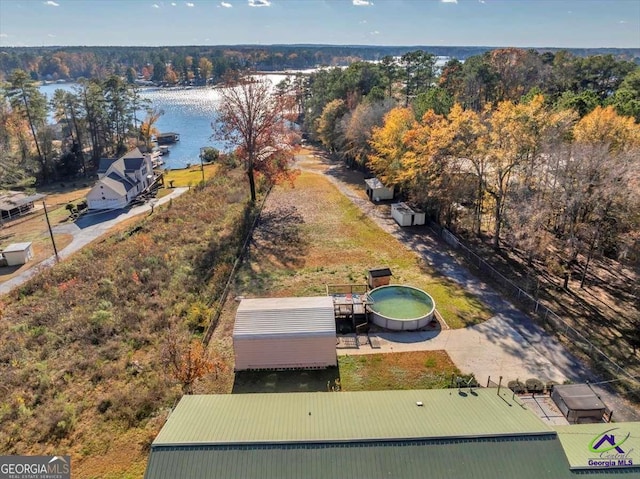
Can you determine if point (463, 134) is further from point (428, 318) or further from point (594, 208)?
point (428, 318)

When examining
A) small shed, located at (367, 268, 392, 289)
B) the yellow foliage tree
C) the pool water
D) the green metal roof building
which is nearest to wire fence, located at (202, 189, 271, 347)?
the green metal roof building

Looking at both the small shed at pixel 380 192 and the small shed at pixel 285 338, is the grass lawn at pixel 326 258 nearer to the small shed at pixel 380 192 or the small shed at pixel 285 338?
the small shed at pixel 380 192

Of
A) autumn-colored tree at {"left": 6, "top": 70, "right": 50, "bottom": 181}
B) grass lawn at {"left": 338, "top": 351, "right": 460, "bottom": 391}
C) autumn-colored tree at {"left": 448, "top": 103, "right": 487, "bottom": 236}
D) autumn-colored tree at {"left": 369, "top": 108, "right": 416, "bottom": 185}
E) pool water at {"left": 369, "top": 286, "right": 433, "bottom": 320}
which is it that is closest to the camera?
grass lawn at {"left": 338, "top": 351, "right": 460, "bottom": 391}

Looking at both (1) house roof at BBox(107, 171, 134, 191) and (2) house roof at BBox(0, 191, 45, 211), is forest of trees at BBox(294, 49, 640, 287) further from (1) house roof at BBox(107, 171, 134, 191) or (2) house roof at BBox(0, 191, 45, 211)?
(2) house roof at BBox(0, 191, 45, 211)

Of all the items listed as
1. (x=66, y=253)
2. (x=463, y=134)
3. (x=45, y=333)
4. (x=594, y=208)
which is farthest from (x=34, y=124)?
(x=594, y=208)

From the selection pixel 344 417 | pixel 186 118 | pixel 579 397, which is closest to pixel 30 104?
pixel 186 118

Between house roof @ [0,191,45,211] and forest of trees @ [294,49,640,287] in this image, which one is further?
house roof @ [0,191,45,211]
